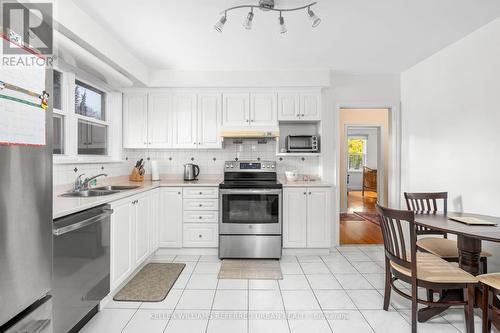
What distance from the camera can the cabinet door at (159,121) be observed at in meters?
3.78

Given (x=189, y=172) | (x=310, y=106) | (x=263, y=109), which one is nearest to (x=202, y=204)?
(x=189, y=172)

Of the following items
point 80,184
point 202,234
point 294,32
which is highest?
point 294,32

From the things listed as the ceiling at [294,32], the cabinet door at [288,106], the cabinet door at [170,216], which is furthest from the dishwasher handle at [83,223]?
the cabinet door at [288,106]

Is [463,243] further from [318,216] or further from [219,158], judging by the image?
[219,158]

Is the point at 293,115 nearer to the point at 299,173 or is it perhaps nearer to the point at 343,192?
the point at 299,173

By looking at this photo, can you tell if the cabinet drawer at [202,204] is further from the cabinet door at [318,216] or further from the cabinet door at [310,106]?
the cabinet door at [310,106]

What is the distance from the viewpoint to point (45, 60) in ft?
3.87

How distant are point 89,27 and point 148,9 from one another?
23.2 inches

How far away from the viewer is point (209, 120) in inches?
148

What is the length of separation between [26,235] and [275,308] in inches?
74.9

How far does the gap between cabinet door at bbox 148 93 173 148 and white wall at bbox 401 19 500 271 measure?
11.4ft

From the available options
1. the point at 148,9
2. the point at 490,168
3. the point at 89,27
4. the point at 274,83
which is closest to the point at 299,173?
the point at 274,83

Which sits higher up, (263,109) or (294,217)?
(263,109)

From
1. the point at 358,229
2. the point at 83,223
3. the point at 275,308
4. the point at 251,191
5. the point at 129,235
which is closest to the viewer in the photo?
the point at 83,223
